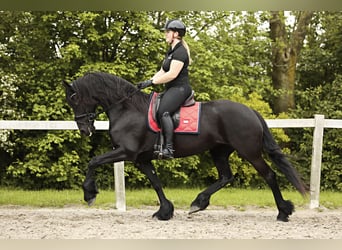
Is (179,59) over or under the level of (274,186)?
over

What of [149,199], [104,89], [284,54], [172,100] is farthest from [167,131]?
[284,54]

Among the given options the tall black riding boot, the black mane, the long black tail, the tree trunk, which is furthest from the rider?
the tree trunk

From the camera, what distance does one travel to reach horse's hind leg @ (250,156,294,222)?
5566 millimetres

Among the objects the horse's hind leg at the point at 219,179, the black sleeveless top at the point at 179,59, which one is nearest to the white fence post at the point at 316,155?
the horse's hind leg at the point at 219,179

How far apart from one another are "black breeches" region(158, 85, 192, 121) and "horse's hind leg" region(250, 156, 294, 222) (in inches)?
38.4

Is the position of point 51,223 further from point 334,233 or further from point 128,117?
point 334,233

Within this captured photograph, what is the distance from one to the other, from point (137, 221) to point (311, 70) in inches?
238

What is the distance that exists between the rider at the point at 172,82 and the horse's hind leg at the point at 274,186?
0.93 meters

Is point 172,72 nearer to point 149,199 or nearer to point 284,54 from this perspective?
point 149,199

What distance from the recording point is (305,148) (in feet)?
29.8

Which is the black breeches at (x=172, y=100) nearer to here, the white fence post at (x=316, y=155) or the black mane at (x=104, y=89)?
the black mane at (x=104, y=89)

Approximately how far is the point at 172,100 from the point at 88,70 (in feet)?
11.0

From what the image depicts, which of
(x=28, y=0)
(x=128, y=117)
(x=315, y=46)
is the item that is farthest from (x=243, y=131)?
(x=315, y=46)

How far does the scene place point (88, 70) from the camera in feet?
27.6
